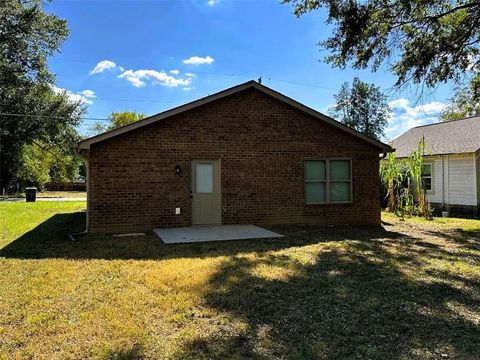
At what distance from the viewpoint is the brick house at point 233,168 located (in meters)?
10.4

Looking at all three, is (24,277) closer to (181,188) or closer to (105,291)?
(105,291)

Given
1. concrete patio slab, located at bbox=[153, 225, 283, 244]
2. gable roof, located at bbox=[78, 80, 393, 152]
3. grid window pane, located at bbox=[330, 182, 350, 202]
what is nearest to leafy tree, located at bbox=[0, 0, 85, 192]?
gable roof, located at bbox=[78, 80, 393, 152]

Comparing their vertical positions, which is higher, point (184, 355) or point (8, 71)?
point (8, 71)

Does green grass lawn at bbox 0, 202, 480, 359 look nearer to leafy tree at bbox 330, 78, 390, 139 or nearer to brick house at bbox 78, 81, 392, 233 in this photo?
brick house at bbox 78, 81, 392, 233

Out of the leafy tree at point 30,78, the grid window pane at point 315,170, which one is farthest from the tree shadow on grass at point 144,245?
the leafy tree at point 30,78

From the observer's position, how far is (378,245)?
29.6 ft

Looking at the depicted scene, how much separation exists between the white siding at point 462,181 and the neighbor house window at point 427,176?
4.01 ft

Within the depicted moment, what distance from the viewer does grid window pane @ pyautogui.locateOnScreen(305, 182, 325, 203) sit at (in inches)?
485

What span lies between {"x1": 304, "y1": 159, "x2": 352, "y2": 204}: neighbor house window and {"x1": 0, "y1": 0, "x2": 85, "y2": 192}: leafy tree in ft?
73.1

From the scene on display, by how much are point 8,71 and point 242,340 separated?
28.0 meters

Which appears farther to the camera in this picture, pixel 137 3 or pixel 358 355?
pixel 137 3

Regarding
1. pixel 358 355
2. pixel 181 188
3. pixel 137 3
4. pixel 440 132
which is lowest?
pixel 358 355

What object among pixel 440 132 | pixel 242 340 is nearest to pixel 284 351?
pixel 242 340

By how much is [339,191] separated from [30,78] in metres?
24.6
